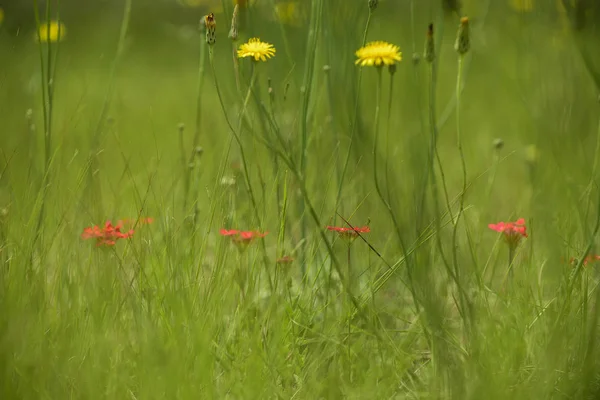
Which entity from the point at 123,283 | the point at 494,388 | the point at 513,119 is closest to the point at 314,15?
the point at 123,283

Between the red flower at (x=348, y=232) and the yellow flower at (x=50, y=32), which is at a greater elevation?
the yellow flower at (x=50, y=32)

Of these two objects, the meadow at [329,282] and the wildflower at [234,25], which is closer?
the meadow at [329,282]

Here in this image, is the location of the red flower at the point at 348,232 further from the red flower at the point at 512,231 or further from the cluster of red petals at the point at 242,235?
the red flower at the point at 512,231

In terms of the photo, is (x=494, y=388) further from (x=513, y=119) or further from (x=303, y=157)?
(x=513, y=119)

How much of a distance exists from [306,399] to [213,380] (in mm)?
137

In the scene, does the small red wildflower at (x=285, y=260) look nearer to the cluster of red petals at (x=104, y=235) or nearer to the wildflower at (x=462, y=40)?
the cluster of red petals at (x=104, y=235)

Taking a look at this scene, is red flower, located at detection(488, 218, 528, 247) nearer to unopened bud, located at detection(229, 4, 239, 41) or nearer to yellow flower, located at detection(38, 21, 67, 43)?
unopened bud, located at detection(229, 4, 239, 41)

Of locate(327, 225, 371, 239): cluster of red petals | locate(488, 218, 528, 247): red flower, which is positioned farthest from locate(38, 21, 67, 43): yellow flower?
locate(488, 218, 528, 247): red flower

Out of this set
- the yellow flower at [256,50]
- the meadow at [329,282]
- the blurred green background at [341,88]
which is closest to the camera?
the meadow at [329,282]

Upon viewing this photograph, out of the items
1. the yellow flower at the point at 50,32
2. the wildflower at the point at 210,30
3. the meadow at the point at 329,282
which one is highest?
the wildflower at the point at 210,30

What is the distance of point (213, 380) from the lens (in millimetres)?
1035

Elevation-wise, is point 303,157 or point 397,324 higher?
point 303,157

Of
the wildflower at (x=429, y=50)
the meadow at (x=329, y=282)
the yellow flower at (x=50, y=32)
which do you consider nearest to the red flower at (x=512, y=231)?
the meadow at (x=329, y=282)

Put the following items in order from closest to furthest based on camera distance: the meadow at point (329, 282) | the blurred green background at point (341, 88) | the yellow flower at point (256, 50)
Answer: the meadow at point (329, 282)
the blurred green background at point (341, 88)
the yellow flower at point (256, 50)
